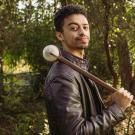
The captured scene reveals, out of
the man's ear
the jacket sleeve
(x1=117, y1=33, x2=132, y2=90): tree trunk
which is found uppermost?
the man's ear

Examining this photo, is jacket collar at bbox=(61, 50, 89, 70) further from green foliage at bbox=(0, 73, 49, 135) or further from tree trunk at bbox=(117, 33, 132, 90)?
tree trunk at bbox=(117, 33, 132, 90)

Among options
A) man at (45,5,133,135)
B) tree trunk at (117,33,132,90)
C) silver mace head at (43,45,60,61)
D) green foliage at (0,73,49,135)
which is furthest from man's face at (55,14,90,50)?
tree trunk at (117,33,132,90)

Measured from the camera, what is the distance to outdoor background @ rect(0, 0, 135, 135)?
25.1 ft

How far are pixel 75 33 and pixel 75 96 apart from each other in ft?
1.60

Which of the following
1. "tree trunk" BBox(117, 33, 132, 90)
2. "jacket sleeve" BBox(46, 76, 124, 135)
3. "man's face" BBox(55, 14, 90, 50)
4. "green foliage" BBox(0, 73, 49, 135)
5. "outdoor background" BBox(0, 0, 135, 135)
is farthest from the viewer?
"tree trunk" BBox(117, 33, 132, 90)

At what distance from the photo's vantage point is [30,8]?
8.97 meters

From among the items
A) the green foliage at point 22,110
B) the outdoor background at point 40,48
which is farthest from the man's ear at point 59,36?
the green foliage at point 22,110

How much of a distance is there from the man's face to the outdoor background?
14.0 feet

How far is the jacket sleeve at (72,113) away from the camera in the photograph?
2527mm

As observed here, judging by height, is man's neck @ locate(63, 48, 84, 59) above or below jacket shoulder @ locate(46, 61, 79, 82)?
above

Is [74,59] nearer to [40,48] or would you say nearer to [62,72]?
[62,72]

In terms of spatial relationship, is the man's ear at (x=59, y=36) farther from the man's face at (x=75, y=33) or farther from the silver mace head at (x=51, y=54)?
the silver mace head at (x=51, y=54)

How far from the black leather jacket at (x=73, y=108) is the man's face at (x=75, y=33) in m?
0.20

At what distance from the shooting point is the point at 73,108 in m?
2.55
